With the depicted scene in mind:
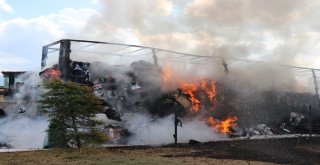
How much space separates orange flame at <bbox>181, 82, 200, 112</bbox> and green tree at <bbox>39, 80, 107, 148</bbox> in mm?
11662

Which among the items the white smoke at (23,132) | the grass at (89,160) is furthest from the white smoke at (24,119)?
the grass at (89,160)

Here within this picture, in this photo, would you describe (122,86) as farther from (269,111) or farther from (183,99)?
(269,111)

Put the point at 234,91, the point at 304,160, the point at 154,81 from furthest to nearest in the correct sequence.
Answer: the point at 234,91 → the point at 154,81 → the point at 304,160

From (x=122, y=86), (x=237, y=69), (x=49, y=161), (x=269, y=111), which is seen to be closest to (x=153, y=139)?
(x=122, y=86)

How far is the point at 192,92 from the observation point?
92.6 ft

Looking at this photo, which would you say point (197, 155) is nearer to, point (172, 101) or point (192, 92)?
point (172, 101)

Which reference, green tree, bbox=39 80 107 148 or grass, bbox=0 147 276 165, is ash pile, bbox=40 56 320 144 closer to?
green tree, bbox=39 80 107 148

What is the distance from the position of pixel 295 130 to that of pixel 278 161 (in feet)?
65.1

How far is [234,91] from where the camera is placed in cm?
3222

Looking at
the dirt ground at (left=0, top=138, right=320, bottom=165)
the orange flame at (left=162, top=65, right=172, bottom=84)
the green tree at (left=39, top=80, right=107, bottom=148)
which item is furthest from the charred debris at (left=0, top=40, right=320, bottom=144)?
the green tree at (left=39, top=80, right=107, bottom=148)

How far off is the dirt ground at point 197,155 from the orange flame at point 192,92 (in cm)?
777

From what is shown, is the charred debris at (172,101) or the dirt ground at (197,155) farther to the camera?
the charred debris at (172,101)

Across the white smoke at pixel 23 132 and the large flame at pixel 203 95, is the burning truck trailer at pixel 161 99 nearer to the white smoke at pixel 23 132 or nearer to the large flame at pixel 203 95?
the large flame at pixel 203 95

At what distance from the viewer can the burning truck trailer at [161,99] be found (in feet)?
75.4
